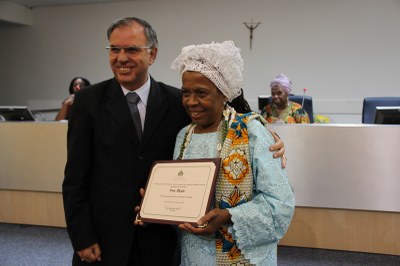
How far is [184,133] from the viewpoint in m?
1.36

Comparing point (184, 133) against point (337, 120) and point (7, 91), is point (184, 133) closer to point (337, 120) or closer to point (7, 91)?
point (337, 120)

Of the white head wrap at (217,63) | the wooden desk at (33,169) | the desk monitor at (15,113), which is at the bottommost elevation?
the wooden desk at (33,169)

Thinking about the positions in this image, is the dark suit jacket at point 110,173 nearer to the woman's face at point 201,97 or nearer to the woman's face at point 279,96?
the woman's face at point 201,97

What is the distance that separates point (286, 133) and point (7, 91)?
7.29 metres

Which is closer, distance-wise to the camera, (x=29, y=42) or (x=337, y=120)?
(x=337, y=120)

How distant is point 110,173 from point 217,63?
21.3 inches

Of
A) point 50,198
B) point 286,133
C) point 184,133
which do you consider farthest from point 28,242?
point 184,133

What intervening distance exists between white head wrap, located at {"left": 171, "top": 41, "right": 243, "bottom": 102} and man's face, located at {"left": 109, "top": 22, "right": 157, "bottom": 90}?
18 centimetres

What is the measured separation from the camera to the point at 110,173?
134 cm

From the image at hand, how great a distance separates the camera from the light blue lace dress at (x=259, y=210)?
1.16 m

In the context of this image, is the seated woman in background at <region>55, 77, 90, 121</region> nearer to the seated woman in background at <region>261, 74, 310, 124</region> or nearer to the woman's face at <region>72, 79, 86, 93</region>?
the woman's face at <region>72, 79, 86, 93</region>

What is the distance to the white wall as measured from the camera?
5.96 metres

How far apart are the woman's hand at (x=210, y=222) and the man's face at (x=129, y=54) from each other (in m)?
0.56

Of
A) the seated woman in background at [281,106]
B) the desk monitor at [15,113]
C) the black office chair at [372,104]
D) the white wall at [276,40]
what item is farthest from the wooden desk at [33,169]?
the white wall at [276,40]
